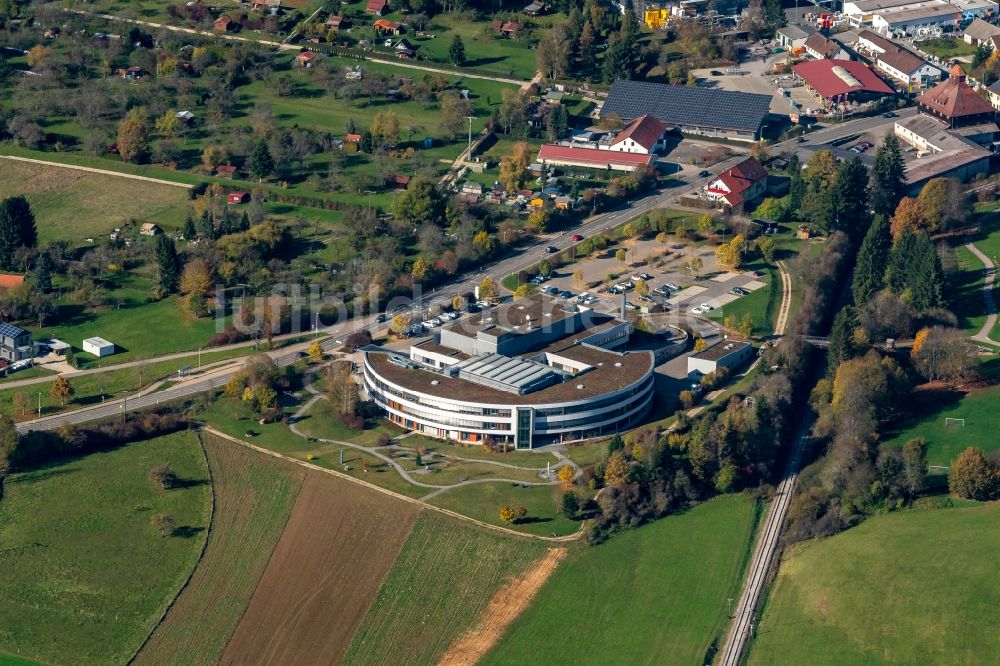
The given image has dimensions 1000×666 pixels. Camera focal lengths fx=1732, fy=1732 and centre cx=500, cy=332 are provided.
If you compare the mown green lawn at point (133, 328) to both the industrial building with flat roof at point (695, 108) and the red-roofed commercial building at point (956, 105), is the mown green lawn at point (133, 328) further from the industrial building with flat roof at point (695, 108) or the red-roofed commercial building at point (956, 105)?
the red-roofed commercial building at point (956, 105)

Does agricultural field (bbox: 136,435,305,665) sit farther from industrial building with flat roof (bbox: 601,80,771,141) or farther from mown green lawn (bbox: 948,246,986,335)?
industrial building with flat roof (bbox: 601,80,771,141)

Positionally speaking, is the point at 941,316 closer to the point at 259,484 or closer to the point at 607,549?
the point at 607,549

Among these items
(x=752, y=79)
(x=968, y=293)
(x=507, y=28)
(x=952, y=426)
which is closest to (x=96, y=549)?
(x=952, y=426)

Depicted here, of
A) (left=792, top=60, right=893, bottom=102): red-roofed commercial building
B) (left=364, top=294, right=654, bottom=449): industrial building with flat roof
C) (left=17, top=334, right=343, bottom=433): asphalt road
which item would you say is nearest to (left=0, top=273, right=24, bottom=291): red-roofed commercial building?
(left=17, top=334, right=343, bottom=433): asphalt road

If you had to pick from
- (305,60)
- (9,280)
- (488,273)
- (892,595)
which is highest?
(305,60)

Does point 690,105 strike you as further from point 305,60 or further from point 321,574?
point 321,574
